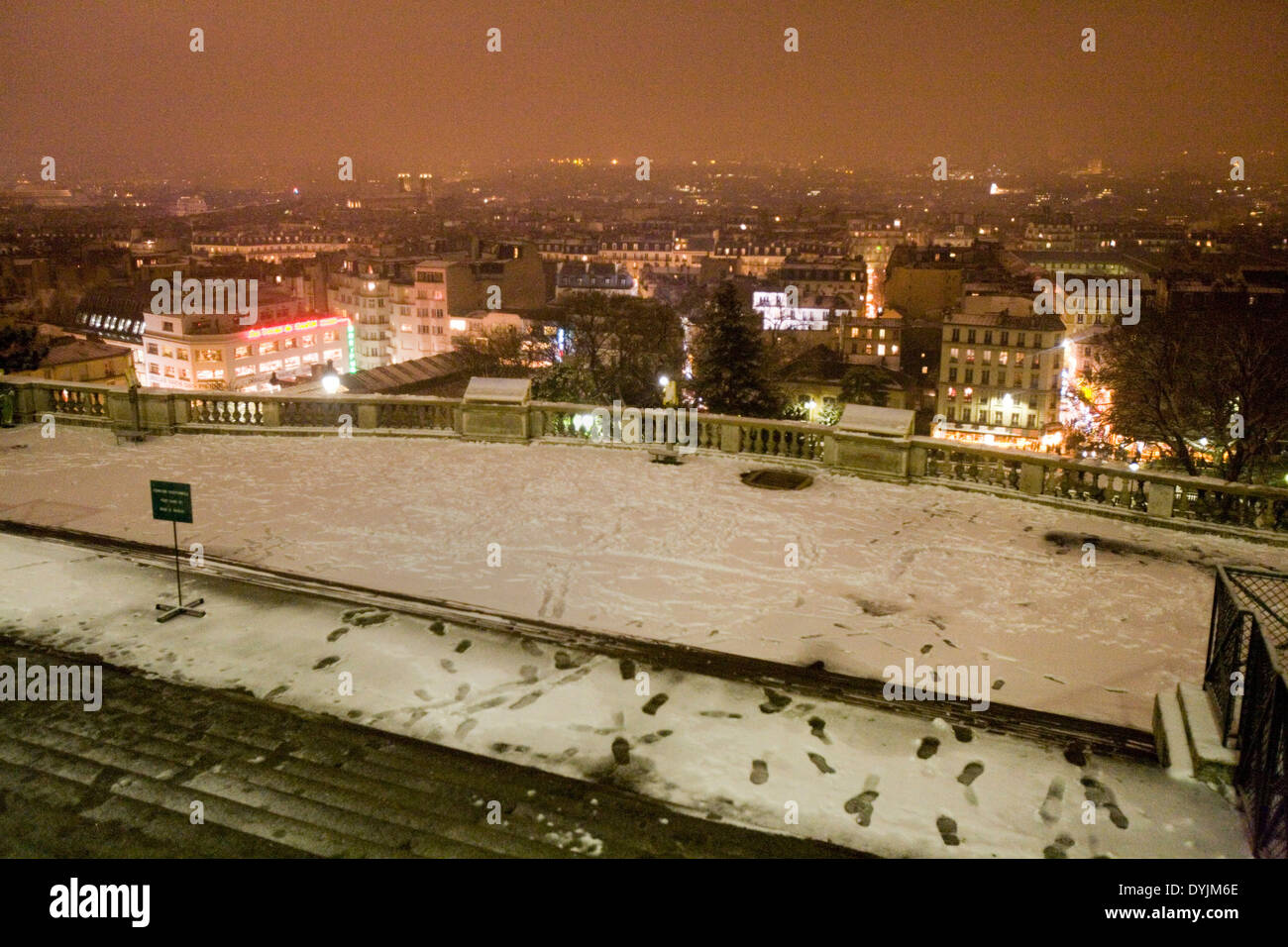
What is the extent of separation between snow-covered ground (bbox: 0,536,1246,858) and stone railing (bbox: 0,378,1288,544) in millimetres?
7598

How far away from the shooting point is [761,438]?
16.9m

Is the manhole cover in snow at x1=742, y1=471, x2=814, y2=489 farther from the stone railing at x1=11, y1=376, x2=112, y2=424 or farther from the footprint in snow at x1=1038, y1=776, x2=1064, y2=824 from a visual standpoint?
the stone railing at x1=11, y1=376, x2=112, y2=424

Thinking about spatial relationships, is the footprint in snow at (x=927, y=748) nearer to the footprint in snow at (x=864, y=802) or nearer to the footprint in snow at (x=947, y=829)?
the footprint in snow at (x=864, y=802)

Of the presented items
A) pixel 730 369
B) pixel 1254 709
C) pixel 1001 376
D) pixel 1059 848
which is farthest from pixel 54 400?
pixel 1001 376

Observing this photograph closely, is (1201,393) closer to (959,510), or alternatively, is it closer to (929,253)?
(959,510)

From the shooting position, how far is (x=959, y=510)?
13930 mm

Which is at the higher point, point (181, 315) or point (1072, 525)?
point (181, 315)

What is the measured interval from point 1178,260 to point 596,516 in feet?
379

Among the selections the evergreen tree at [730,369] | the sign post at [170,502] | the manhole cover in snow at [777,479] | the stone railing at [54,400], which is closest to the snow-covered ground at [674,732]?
the sign post at [170,502]

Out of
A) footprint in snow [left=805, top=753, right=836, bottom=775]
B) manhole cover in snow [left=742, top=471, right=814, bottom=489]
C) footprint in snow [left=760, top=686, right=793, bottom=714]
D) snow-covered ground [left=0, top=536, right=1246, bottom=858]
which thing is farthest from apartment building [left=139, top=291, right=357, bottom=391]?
footprint in snow [left=805, top=753, right=836, bottom=775]

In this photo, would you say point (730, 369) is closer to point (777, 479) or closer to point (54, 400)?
point (777, 479)

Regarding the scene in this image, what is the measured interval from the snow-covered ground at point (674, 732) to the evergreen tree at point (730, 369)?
20.4 m

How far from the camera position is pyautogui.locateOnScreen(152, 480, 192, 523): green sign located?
930 centimetres
